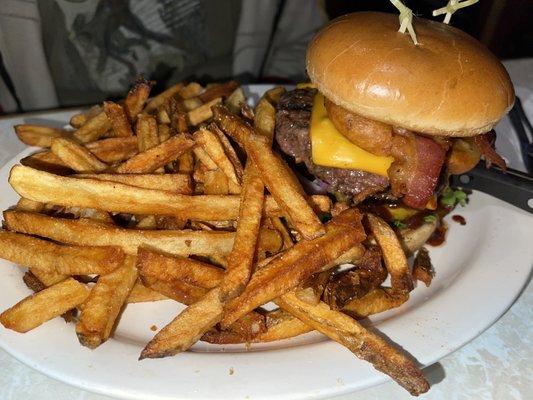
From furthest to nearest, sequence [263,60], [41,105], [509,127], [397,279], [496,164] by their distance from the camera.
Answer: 1. [263,60]
2. [41,105]
3. [509,127]
4. [496,164]
5. [397,279]

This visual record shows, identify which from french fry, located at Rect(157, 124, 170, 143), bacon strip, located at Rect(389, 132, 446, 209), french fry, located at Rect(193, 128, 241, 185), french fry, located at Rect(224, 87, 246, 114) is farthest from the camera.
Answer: french fry, located at Rect(224, 87, 246, 114)

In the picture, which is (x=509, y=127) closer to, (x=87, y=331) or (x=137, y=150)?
(x=137, y=150)

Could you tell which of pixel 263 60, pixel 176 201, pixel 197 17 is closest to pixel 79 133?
pixel 176 201

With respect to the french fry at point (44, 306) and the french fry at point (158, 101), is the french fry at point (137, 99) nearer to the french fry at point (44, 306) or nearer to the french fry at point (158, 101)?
the french fry at point (158, 101)

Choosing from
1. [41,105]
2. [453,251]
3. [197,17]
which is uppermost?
[453,251]

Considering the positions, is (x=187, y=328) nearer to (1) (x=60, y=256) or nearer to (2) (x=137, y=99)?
(1) (x=60, y=256)

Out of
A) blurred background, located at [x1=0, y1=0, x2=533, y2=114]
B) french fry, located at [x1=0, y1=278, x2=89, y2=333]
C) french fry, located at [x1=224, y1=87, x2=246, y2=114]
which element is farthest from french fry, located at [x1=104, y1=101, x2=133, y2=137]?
blurred background, located at [x1=0, y1=0, x2=533, y2=114]

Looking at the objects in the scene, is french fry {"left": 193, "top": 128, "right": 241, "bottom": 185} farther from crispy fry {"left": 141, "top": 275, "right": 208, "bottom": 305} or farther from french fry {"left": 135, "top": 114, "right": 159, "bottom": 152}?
crispy fry {"left": 141, "top": 275, "right": 208, "bottom": 305}
